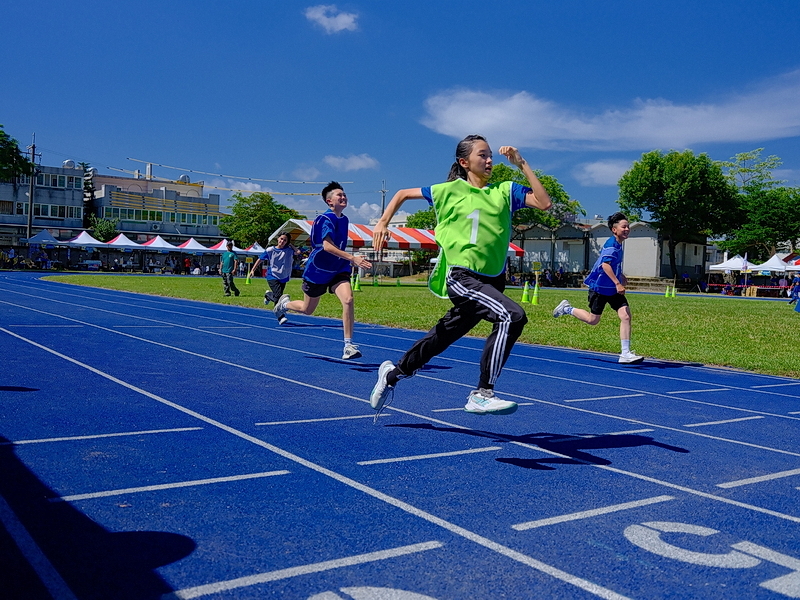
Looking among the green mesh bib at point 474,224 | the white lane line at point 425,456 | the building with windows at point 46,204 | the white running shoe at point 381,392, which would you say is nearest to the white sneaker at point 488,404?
the white lane line at point 425,456

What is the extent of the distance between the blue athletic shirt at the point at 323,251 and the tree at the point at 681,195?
54.3m

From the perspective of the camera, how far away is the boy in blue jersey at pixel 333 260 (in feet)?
29.2

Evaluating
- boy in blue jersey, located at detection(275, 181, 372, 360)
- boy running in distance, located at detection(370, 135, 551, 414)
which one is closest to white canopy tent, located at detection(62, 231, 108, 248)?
boy in blue jersey, located at detection(275, 181, 372, 360)

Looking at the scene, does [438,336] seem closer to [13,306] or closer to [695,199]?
[13,306]

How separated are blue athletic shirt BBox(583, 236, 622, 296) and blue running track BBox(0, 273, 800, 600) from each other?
269 cm

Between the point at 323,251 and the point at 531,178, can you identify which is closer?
the point at 531,178

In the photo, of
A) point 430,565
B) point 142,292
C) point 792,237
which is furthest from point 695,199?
point 430,565

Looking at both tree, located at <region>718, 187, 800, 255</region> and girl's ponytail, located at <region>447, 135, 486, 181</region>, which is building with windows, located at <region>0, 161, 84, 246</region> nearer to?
tree, located at <region>718, 187, 800, 255</region>

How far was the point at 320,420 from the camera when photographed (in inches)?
222

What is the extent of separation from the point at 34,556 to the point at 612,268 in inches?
345

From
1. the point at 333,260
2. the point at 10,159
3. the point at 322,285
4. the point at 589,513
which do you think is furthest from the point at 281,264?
the point at 10,159

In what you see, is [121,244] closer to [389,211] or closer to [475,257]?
[389,211]

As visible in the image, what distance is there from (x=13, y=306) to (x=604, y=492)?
16252mm

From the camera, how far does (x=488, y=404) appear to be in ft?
15.8
